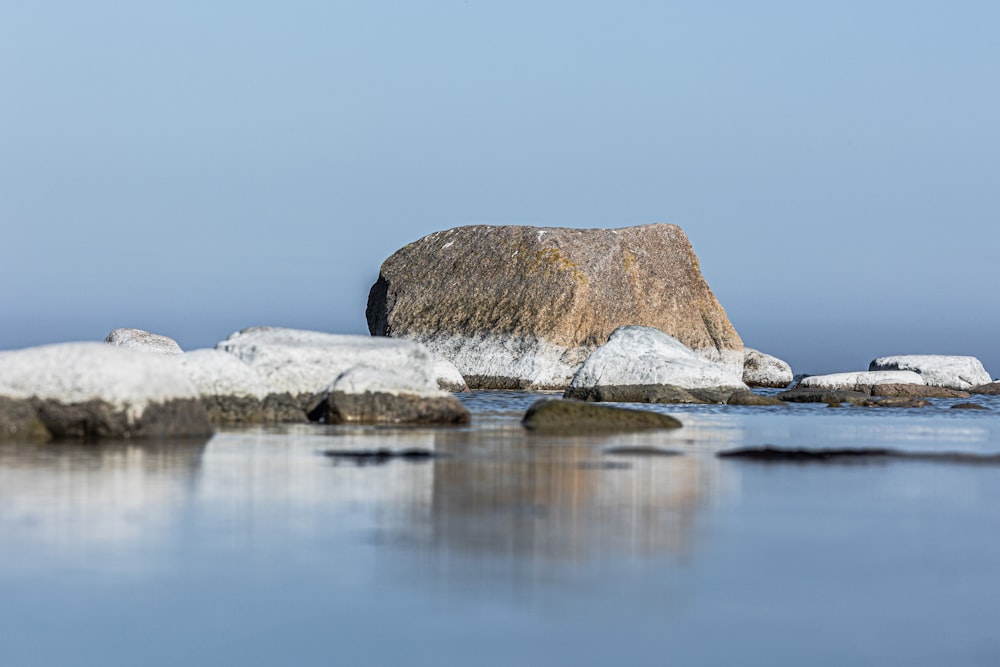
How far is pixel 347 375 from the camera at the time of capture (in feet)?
53.7

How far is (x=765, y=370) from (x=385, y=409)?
3547cm

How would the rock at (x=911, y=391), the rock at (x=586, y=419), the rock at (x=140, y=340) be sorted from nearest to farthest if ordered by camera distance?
the rock at (x=586, y=419)
the rock at (x=140, y=340)
the rock at (x=911, y=391)

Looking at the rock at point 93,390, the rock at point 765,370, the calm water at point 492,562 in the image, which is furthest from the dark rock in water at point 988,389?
the rock at point 93,390

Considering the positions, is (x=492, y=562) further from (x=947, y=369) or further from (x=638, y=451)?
(x=947, y=369)

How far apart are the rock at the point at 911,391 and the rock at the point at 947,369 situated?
872cm

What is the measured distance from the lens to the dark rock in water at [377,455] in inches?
416

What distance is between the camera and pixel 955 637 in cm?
462

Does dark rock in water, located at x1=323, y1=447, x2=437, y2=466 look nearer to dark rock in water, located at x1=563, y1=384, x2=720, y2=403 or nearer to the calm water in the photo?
the calm water

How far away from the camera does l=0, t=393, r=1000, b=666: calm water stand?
175 inches

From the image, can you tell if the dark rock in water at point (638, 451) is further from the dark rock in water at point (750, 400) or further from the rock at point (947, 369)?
the rock at point (947, 369)

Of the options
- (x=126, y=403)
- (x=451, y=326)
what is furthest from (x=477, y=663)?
(x=451, y=326)

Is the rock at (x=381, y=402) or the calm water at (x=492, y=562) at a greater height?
the rock at (x=381, y=402)

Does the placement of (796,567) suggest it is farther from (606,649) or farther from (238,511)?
(238,511)

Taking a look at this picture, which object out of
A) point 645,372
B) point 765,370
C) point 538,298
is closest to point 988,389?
point 765,370
